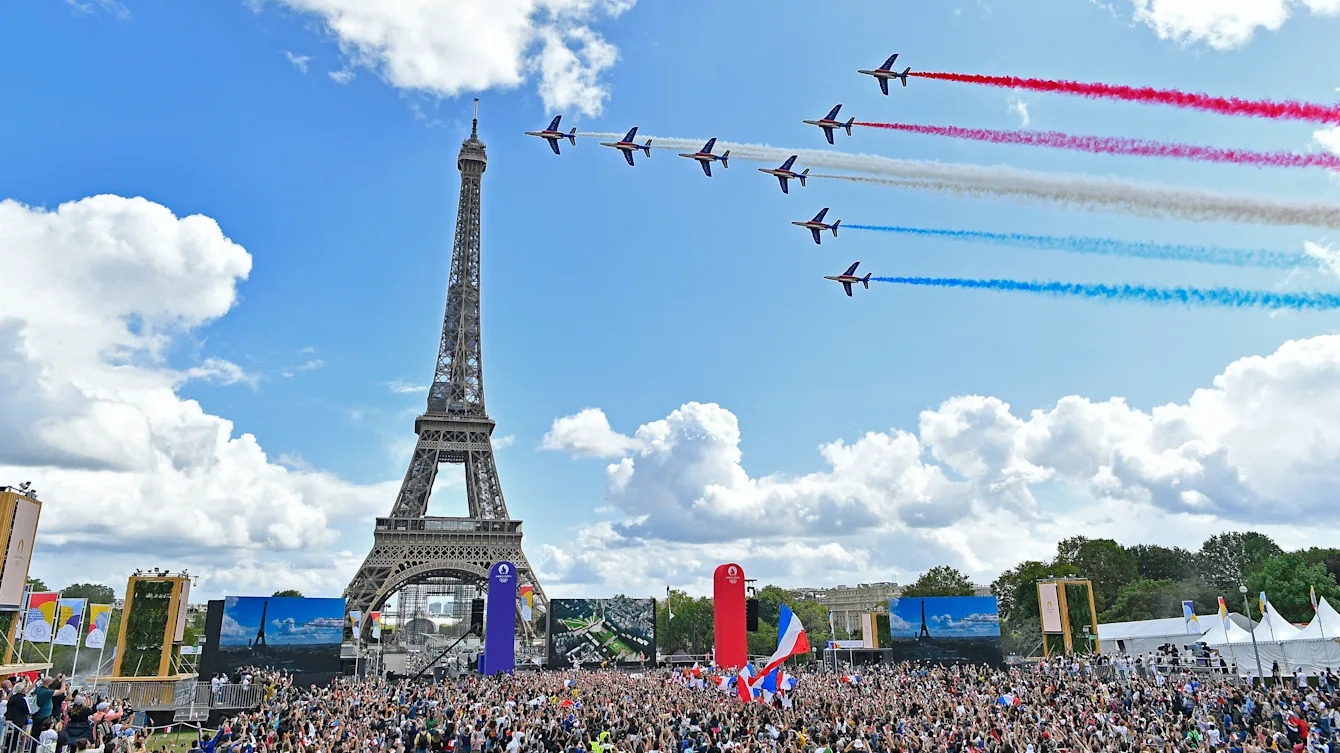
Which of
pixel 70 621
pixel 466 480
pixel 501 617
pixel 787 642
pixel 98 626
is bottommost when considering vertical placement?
pixel 787 642

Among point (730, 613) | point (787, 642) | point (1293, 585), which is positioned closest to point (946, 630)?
point (730, 613)

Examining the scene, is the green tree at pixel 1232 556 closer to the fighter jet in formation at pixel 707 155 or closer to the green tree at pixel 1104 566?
the green tree at pixel 1104 566

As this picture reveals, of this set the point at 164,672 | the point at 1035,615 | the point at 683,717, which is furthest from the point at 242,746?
the point at 1035,615

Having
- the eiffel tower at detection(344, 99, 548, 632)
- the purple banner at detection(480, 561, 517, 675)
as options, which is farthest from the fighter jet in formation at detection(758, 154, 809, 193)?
the eiffel tower at detection(344, 99, 548, 632)

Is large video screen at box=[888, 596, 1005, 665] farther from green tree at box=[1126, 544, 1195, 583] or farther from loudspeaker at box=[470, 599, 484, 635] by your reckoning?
green tree at box=[1126, 544, 1195, 583]

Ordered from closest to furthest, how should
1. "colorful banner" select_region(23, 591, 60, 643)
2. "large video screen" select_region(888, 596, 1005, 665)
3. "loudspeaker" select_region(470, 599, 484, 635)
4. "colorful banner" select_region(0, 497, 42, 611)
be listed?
"colorful banner" select_region(0, 497, 42, 611)
"colorful banner" select_region(23, 591, 60, 643)
"large video screen" select_region(888, 596, 1005, 665)
"loudspeaker" select_region(470, 599, 484, 635)

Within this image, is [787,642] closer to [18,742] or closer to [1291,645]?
[18,742]

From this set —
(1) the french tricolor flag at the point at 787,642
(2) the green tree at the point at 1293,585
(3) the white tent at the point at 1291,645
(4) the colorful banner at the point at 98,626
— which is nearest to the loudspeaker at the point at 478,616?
(4) the colorful banner at the point at 98,626
